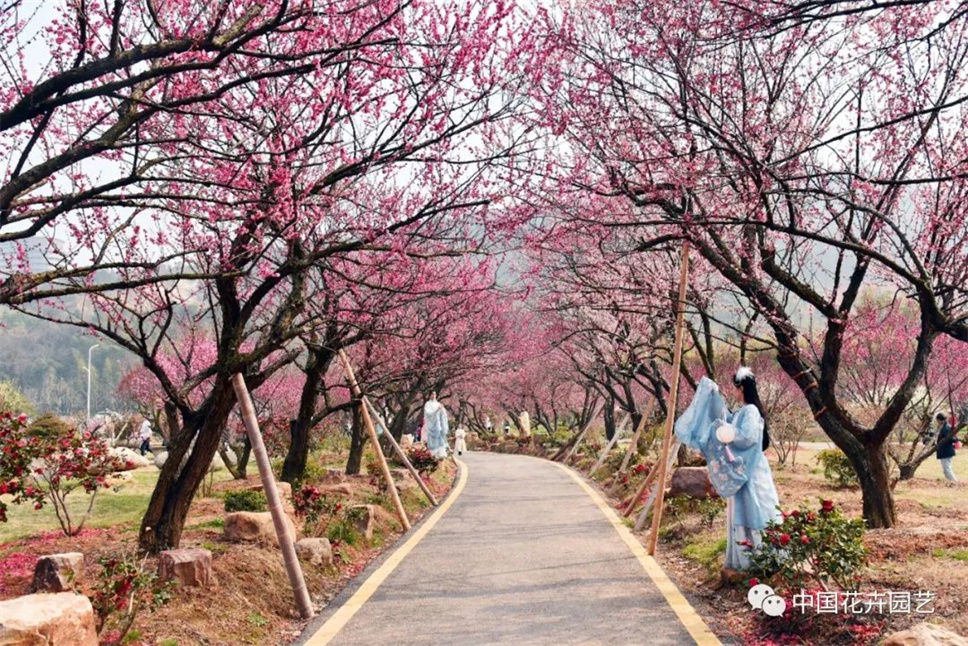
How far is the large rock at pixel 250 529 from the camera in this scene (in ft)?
30.7

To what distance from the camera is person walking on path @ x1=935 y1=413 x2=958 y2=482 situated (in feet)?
67.0

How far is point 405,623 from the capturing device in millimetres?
7016

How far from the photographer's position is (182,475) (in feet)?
28.9

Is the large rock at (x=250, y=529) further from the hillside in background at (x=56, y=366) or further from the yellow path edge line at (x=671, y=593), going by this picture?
the hillside in background at (x=56, y=366)

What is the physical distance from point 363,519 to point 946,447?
51.2 feet

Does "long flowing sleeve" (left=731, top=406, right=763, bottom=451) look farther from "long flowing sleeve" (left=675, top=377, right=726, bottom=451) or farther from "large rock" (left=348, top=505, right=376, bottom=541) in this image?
"large rock" (left=348, top=505, right=376, bottom=541)

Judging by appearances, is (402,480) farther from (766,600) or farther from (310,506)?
(766,600)

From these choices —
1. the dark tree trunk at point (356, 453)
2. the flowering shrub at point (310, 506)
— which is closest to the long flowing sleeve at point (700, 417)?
the flowering shrub at point (310, 506)

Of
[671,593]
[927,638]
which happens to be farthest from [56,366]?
[927,638]

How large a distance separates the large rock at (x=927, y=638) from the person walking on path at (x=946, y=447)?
17017 mm

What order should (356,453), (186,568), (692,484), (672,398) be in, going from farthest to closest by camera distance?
(356,453)
(692,484)
(672,398)
(186,568)

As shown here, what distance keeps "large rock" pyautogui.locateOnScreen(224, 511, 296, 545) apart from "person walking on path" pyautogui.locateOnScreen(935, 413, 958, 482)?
16.2 meters

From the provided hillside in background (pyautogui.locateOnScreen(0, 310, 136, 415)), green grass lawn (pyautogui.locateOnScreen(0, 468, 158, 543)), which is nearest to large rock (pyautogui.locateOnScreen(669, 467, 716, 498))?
green grass lawn (pyautogui.locateOnScreen(0, 468, 158, 543))

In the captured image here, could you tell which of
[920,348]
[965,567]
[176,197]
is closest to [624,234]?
[920,348]
